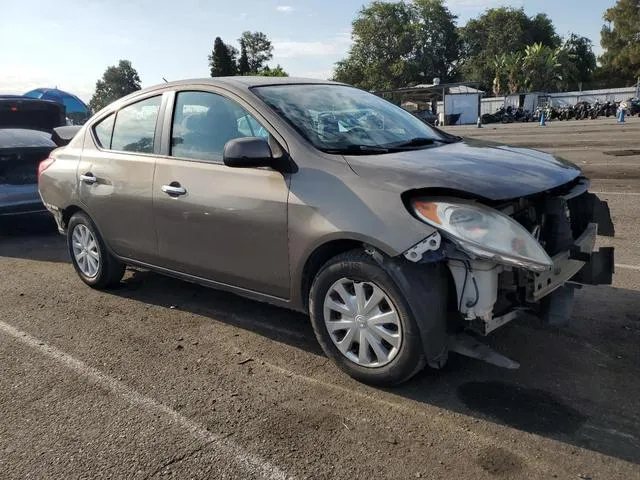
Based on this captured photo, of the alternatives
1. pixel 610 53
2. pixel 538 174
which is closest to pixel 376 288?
pixel 538 174

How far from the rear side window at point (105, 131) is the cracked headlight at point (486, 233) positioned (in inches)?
123

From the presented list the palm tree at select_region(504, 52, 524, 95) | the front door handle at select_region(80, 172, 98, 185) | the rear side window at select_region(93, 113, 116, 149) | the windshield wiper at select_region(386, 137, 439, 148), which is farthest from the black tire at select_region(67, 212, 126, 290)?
the palm tree at select_region(504, 52, 524, 95)

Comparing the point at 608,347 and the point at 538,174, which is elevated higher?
the point at 538,174

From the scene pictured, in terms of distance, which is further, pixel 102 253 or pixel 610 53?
pixel 610 53

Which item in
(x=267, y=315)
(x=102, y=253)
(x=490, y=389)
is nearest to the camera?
(x=490, y=389)

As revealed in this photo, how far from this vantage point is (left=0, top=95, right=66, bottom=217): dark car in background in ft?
24.8

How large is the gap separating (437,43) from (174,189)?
3268 inches

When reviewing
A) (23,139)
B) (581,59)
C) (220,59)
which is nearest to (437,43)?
(581,59)

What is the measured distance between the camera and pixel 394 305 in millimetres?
3170

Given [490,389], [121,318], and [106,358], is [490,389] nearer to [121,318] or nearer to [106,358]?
[106,358]

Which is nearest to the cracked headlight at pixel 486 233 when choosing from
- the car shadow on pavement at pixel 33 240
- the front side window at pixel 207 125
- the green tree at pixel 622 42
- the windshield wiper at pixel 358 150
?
the windshield wiper at pixel 358 150

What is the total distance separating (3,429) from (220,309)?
1.95m

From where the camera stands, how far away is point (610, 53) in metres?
67.8

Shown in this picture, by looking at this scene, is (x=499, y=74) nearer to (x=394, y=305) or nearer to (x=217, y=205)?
(x=217, y=205)
